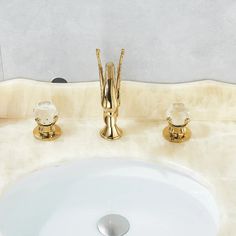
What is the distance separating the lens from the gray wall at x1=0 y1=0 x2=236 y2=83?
3.87 ft

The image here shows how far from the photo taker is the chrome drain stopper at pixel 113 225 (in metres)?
1.13

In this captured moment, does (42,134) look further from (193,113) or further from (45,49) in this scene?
(193,113)

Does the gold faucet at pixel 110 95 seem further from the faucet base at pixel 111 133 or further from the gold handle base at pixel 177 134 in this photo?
the gold handle base at pixel 177 134

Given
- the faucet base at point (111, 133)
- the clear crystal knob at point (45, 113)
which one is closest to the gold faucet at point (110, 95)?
the faucet base at point (111, 133)

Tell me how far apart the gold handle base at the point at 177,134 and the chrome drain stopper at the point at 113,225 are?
222 millimetres

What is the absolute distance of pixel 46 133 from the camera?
1240mm

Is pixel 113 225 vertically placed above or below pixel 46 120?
below

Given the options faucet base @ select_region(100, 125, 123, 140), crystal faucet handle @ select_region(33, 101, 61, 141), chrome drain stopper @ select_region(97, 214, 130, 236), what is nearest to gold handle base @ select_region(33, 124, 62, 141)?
crystal faucet handle @ select_region(33, 101, 61, 141)

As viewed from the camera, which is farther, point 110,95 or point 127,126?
point 127,126

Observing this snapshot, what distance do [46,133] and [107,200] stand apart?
216 millimetres

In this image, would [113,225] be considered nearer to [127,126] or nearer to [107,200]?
[107,200]

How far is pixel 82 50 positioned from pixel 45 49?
3.5 inches

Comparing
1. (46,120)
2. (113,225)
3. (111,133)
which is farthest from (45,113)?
(113,225)

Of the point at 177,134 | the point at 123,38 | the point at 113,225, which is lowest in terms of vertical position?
the point at 113,225
